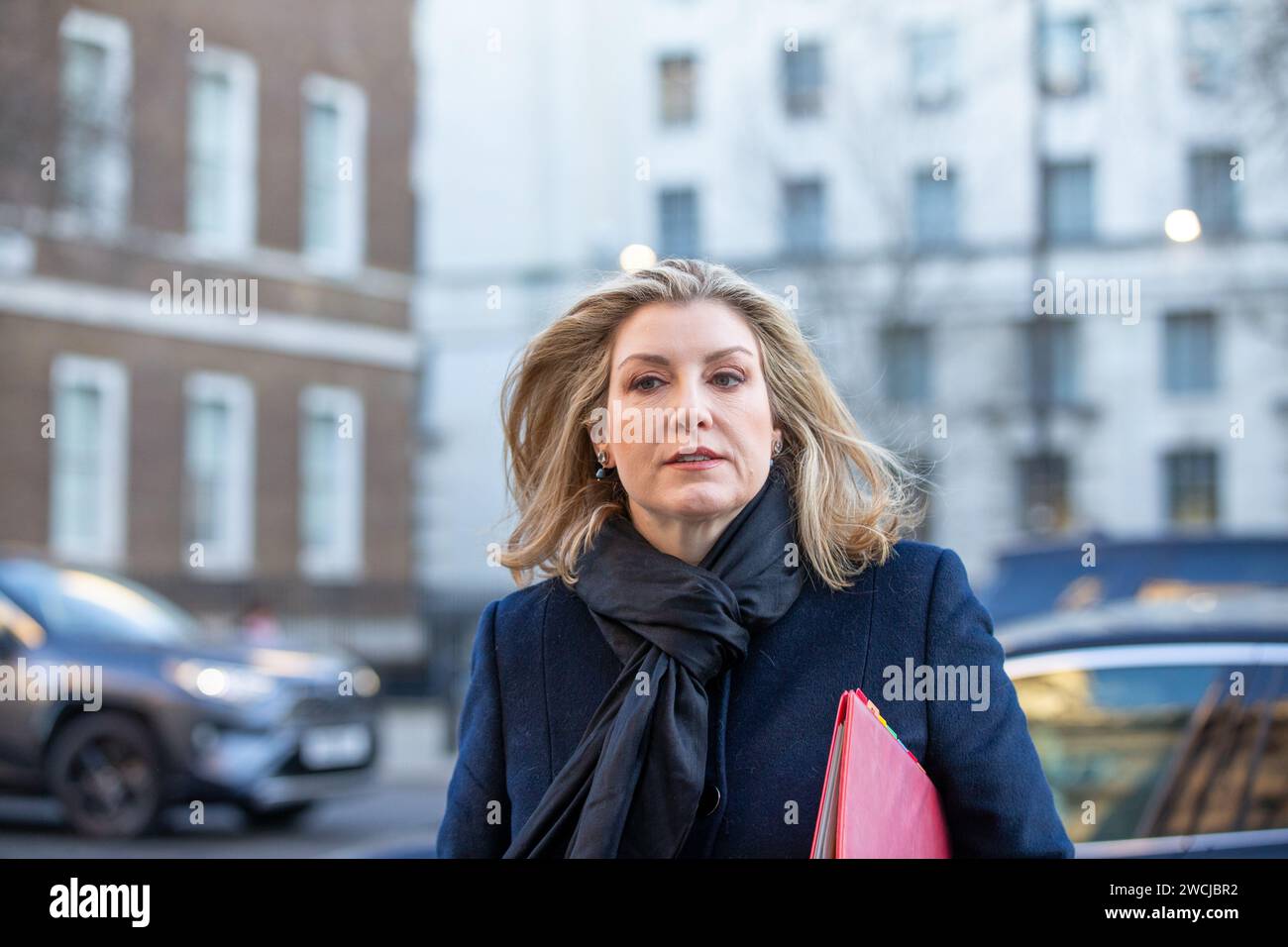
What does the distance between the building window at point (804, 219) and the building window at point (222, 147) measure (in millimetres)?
7628

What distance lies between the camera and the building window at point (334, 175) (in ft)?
72.0

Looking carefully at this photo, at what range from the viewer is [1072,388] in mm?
34469

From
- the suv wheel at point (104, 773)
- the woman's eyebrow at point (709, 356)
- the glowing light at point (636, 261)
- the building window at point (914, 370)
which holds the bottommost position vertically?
the suv wheel at point (104, 773)

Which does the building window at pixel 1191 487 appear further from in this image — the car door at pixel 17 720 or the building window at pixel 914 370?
the car door at pixel 17 720

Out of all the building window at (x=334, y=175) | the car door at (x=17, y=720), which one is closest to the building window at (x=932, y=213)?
the building window at (x=334, y=175)

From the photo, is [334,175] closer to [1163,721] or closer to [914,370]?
[914,370]

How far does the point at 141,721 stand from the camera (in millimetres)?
9023

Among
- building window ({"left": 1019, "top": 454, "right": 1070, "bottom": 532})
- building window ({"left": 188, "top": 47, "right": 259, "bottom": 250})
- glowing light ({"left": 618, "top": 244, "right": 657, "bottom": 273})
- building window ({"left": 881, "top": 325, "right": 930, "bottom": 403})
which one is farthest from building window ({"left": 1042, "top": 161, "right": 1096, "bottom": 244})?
glowing light ({"left": 618, "top": 244, "right": 657, "bottom": 273})

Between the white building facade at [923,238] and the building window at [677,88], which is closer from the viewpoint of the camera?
the white building facade at [923,238]

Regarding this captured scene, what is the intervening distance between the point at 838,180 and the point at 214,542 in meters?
15.4

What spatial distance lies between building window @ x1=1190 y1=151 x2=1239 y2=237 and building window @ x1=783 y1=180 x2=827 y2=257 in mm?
6275

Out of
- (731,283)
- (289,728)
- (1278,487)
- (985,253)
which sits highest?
(985,253)

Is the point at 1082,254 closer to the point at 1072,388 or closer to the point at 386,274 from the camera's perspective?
the point at 1072,388

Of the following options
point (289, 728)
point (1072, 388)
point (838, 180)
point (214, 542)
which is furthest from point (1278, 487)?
point (289, 728)
